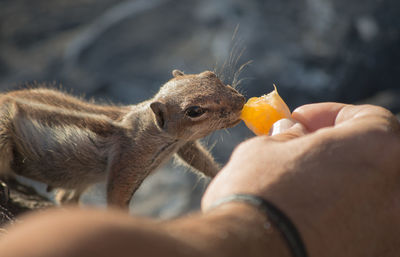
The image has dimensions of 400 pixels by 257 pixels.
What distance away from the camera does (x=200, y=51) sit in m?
6.67

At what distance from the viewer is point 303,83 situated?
231 inches

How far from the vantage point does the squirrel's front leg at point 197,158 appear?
Answer: 320cm

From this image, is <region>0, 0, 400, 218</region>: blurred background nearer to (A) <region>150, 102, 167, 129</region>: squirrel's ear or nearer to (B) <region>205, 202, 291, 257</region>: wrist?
(A) <region>150, 102, 167, 129</region>: squirrel's ear

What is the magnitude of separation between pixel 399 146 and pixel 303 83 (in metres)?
4.57

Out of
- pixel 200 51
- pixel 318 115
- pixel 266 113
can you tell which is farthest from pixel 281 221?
pixel 200 51

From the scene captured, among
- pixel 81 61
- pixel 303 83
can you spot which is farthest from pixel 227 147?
pixel 81 61

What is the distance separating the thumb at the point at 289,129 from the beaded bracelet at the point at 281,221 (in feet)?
1.44

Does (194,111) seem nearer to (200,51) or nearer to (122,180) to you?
(122,180)

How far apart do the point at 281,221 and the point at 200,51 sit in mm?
5685

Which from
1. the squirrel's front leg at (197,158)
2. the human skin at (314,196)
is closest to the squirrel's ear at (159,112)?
the squirrel's front leg at (197,158)

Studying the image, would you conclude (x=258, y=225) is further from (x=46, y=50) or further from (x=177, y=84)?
(x=46, y=50)

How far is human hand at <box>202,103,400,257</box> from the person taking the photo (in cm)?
123

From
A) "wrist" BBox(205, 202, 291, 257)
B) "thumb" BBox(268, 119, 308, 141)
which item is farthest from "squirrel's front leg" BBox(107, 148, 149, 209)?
"wrist" BBox(205, 202, 291, 257)

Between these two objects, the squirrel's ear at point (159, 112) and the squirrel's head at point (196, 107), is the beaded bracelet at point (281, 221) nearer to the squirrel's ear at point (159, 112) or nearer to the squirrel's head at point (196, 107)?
the squirrel's head at point (196, 107)
